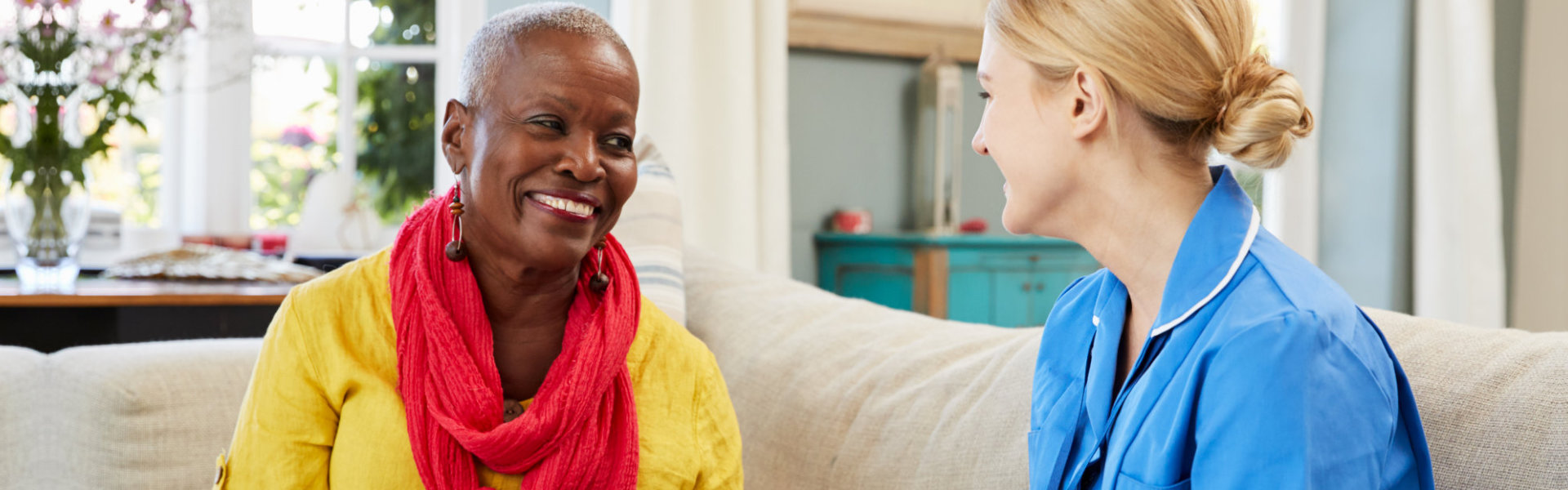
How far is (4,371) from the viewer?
1.37m

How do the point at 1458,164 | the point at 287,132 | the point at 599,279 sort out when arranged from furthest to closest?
1. the point at 1458,164
2. the point at 287,132
3. the point at 599,279

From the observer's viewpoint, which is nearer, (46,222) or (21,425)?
(21,425)

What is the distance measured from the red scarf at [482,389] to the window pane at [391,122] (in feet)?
7.89

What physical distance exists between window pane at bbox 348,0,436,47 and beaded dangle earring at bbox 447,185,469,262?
249 centimetres

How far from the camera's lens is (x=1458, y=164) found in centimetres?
408

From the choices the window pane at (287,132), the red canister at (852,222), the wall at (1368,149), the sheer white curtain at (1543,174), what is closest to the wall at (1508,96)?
the sheer white curtain at (1543,174)

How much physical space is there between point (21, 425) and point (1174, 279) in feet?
4.33

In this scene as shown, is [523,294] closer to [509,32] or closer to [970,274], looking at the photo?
[509,32]

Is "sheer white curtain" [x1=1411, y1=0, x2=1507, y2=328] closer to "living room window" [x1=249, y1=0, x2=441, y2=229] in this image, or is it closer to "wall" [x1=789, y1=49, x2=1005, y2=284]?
"wall" [x1=789, y1=49, x2=1005, y2=284]

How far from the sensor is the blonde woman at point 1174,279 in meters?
0.74

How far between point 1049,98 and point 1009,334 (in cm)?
46

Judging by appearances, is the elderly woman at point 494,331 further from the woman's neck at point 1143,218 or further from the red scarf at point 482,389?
the woman's neck at point 1143,218

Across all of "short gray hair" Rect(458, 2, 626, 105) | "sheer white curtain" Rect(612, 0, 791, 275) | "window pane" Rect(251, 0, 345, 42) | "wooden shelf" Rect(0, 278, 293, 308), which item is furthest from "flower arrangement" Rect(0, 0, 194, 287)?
"short gray hair" Rect(458, 2, 626, 105)

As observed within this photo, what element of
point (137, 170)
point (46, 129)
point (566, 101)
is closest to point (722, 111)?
point (46, 129)
